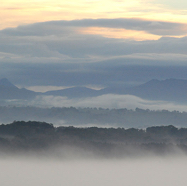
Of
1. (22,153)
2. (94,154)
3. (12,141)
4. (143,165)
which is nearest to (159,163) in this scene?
(143,165)

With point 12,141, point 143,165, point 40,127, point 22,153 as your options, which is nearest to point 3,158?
point 22,153

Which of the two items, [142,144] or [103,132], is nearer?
[142,144]

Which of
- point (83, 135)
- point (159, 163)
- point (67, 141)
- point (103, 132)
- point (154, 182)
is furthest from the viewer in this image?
point (103, 132)

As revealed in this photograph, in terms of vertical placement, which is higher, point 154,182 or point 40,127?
point 40,127

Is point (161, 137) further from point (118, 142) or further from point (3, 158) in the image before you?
point (3, 158)

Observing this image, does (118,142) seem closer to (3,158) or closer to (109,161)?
(109,161)

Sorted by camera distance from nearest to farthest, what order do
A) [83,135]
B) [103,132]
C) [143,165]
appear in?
[143,165] → [83,135] → [103,132]

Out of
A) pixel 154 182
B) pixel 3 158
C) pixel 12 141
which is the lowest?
pixel 154 182
